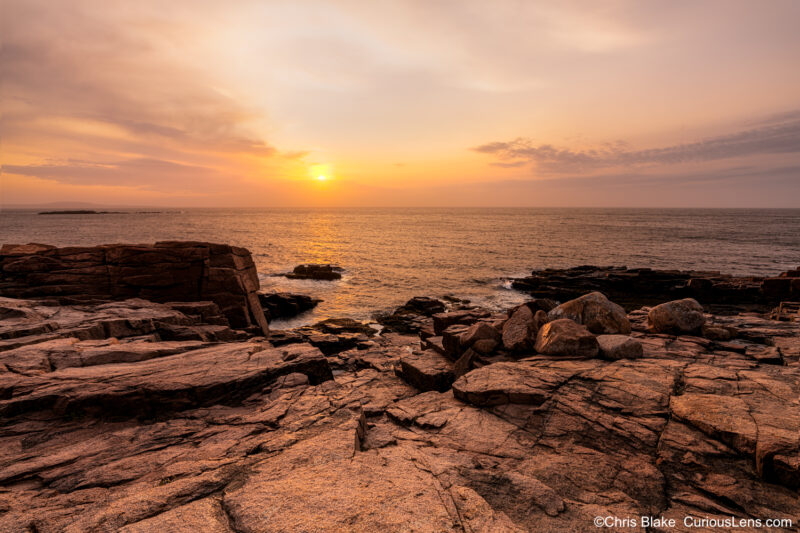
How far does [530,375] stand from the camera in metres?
8.75

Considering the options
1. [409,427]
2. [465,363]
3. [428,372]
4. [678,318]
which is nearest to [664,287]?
[678,318]

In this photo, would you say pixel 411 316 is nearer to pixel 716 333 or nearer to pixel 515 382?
pixel 716 333

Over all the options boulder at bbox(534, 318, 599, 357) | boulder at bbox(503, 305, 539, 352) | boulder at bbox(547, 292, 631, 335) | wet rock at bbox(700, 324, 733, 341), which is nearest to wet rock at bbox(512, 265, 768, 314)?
wet rock at bbox(700, 324, 733, 341)

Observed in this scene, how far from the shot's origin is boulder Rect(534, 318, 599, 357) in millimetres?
9828

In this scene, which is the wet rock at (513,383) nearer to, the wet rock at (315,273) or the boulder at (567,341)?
the boulder at (567,341)

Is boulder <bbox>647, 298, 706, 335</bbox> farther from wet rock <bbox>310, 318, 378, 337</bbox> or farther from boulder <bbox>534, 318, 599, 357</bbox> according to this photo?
wet rock <bbox>310, 318, 378, 337</bbox>

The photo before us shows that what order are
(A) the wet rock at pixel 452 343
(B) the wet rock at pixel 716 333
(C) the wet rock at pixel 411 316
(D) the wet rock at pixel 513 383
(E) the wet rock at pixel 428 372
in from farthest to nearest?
1. (C) the wet rock at pixel 411 316
2. (A) the wet rock at pixel 452 343
3. (E) the wet rock at pixel 428 372
4. (B) the wet rock at pixel 716 333
5. (D) the wet rock at pixel 513 383

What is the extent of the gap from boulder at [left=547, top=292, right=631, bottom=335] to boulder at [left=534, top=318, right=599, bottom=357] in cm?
130

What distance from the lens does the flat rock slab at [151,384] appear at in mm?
8305

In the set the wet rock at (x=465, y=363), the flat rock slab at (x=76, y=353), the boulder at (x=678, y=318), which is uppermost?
the boulder at (x=678, y=318)

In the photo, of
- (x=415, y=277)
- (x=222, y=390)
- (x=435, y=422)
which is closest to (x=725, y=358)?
(x=435, y=422)

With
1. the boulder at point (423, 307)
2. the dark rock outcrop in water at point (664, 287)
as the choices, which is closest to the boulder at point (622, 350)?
the boulder at point (423, 307)

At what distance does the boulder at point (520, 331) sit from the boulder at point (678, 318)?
14.5 ft

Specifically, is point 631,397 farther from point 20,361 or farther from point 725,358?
point 20,361
